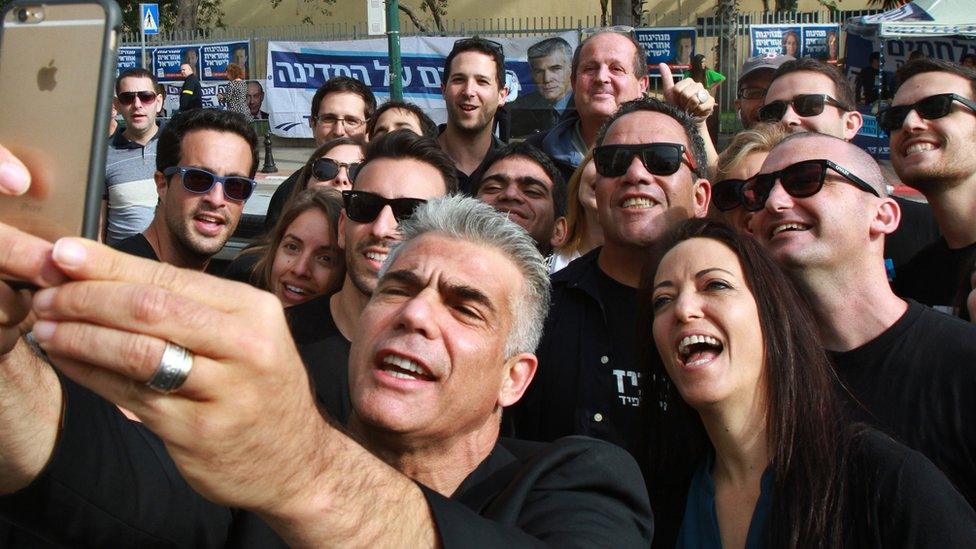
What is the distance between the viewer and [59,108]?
122cm

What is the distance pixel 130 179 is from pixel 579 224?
132 inches

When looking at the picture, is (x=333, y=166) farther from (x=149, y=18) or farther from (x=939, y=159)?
(x=149, y=18)

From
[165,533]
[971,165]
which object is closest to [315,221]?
[165,533]

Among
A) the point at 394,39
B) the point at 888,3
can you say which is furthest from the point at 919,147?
the point at 888,3

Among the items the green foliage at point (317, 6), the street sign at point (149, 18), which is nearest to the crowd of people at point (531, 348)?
the street sign at point (149, 18)

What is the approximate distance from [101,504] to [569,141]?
156 inches

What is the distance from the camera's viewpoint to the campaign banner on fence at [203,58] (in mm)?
19906

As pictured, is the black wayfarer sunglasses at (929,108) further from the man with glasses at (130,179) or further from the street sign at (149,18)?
the street sign at (149,18)

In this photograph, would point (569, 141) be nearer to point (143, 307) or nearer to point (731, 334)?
point (731, 334)

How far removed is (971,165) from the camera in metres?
4.03

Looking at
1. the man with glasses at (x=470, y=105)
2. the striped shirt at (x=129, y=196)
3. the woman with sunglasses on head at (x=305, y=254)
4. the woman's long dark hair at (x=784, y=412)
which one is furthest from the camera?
the striped shirt at (x=129, y=196)

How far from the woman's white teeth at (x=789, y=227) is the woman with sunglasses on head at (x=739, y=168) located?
257mm

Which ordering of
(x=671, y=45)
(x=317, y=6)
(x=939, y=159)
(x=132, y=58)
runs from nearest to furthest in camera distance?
(x=939, y=159), (x=671, y=45), (x=132, y=58), (x=317, y=6)

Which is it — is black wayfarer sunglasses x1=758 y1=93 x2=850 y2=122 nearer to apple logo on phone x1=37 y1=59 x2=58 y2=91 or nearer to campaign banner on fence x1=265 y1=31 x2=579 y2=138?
apple logo on phone x1=37 y1=59 x2=58 y2=91
